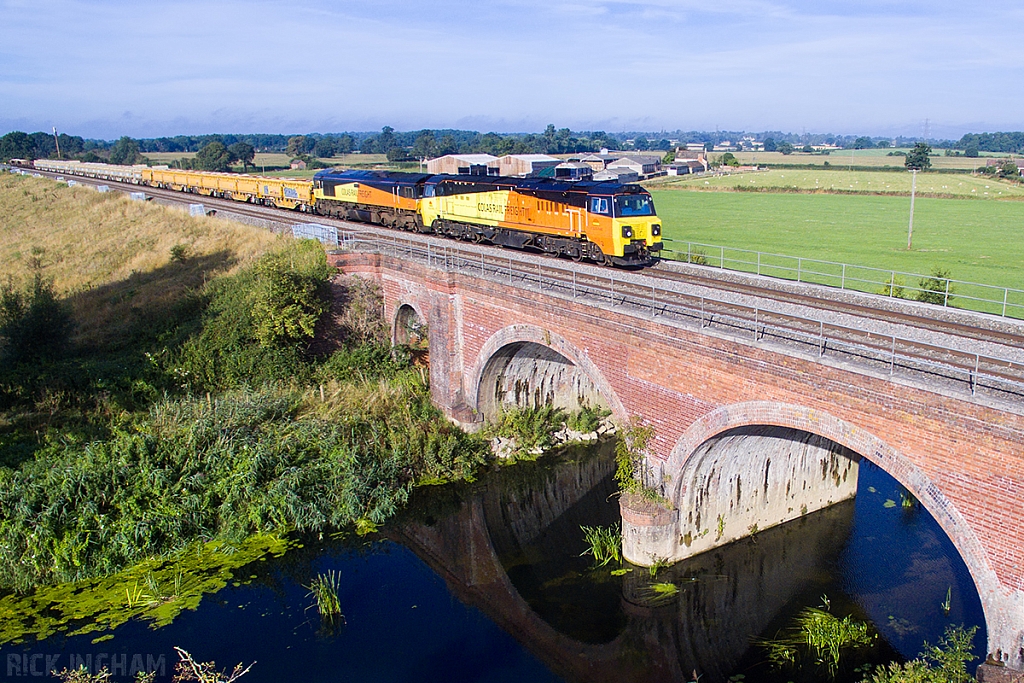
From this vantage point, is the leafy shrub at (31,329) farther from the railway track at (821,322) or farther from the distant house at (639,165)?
the distant house at (639,165)

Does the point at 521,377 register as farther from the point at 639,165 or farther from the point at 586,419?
the point at 639,165

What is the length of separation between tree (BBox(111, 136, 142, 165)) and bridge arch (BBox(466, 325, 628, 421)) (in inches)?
6749

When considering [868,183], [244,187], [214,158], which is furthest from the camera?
[214,158]

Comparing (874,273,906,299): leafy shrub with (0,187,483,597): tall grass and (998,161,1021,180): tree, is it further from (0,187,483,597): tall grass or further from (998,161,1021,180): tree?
(998,161,1021,180): tree

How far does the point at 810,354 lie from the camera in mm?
15312

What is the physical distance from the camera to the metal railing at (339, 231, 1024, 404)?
1411 cm

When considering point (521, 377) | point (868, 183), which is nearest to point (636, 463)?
point (521, 377)

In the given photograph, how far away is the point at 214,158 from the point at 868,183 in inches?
4359

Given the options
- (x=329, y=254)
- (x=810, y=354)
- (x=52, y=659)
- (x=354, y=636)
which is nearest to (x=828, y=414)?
(x=810, y=354)

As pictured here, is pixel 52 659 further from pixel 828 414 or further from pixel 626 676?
pixel 828 414

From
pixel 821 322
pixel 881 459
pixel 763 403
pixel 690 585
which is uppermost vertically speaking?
pixel 821 322

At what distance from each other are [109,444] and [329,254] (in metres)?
12.6

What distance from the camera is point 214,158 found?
457 feet

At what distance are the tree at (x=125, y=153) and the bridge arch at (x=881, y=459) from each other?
182745 millimetres
